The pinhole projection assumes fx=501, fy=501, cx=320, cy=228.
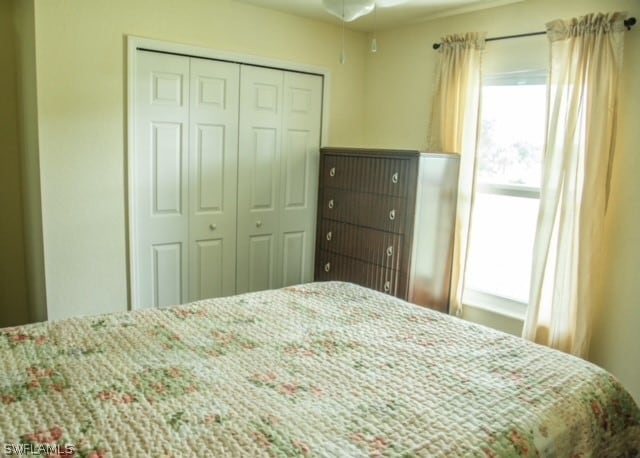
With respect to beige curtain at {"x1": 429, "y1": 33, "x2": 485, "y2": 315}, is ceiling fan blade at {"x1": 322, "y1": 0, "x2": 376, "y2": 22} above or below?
above

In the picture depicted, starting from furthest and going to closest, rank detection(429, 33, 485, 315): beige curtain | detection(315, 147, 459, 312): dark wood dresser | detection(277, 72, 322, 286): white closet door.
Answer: detection(277, 72, 322, 286): white closet door, detection(429, 33, 485, 315): beige curtain, detection(315, 147, 459, 312): dark wood dresser

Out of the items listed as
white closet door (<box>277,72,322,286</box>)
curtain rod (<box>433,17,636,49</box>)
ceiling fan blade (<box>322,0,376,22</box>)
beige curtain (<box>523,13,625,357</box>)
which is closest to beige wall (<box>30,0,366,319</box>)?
white closet door (<box>277,72,322,286</box>)

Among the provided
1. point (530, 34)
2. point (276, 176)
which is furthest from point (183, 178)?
point (530, 34)

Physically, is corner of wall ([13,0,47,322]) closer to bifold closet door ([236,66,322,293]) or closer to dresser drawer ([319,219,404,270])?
bifold closet door ([236,66,322,293])

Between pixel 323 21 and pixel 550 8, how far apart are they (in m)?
1.59

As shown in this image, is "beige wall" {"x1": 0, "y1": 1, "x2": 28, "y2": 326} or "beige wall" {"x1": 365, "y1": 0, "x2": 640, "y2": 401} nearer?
"beige wall" {"x1": 365, "y1": 0, "x2": 640, "y2": 401}

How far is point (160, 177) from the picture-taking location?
10.4 feet

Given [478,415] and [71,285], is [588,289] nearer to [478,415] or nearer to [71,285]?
[478,415]

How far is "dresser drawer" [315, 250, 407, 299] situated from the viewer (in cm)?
327

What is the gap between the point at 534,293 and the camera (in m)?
2.92

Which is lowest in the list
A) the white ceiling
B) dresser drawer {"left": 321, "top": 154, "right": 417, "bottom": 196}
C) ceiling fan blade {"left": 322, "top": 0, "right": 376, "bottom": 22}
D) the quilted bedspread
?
the quilted bedspread

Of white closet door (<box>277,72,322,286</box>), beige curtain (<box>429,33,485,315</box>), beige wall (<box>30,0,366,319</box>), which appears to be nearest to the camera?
beige wall (<box>30,0,366,319</box>)

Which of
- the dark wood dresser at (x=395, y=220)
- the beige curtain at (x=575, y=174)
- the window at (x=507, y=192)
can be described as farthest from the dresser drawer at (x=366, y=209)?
the beige curtain at (x=575, y=174)

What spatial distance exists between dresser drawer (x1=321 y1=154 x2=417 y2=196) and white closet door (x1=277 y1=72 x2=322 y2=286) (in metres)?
0.17
